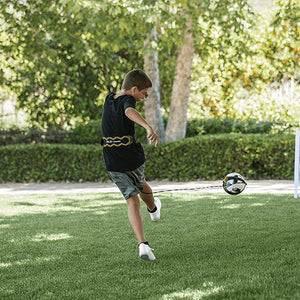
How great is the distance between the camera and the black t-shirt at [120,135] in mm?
4738

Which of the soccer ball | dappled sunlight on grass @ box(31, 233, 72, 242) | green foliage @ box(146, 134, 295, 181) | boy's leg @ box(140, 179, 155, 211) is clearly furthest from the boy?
green foliage @ box(146, 134, 295, 181)

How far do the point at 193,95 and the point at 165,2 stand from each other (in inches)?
352

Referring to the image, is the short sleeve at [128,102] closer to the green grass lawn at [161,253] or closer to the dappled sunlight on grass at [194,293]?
the green grass lawn at [161,253]

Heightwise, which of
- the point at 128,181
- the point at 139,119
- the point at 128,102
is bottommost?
the point at 128,181

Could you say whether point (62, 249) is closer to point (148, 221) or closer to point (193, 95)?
point (148, 221)

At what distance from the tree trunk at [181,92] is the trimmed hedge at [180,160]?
84 centimetres

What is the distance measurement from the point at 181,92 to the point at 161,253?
9662 millimetres

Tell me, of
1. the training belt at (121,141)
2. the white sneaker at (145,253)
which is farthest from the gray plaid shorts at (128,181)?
the white sneaker at (145,253)

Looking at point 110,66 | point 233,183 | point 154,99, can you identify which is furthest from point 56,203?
point 110,66

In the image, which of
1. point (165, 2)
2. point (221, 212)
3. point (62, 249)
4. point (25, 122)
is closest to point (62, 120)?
point (25, 122)

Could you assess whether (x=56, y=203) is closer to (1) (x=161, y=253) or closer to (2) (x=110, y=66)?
(1) (x=161, y=253)

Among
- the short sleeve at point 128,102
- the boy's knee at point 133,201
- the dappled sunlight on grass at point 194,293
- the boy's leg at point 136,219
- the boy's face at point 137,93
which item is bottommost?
the dappled sunlight on grass at point 194,293

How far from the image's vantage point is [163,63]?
17.9m

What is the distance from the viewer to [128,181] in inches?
189
